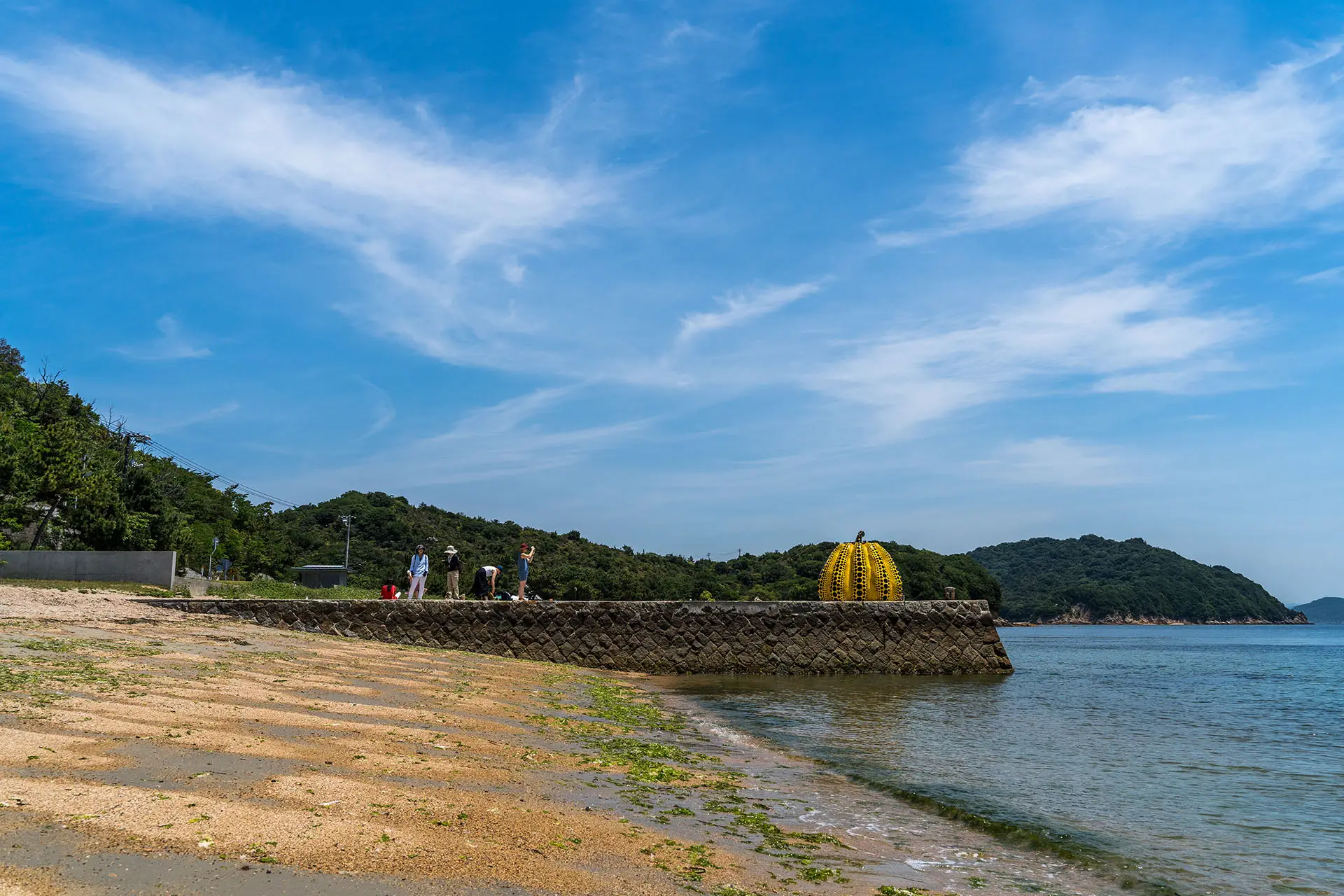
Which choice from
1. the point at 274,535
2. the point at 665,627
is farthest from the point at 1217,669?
the point at 274,535

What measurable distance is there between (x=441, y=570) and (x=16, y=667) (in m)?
59.7

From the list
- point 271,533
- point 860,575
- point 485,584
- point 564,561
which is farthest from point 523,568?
point 271,533

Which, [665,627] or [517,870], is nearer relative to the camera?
[517,870]

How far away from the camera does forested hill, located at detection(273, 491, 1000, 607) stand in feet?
188

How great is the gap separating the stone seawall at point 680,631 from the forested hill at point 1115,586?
13948 centimetres

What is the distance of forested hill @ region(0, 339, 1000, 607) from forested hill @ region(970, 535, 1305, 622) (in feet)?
257

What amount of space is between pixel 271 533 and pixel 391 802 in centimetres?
A: 7446

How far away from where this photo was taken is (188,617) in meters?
Result: 21.6

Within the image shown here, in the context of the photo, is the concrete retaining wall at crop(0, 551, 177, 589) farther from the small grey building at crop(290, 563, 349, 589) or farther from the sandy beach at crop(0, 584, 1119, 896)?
the sandy beach at crop(0, 584, 1119, 896)

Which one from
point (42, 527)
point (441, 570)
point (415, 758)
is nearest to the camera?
point (415, 758)

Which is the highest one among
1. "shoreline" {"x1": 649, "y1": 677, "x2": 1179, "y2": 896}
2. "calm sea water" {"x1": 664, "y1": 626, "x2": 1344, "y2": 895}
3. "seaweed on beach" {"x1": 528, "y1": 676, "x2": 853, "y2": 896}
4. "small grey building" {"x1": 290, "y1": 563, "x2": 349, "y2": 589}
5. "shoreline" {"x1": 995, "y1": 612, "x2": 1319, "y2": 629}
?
"small grey building" {"x1": 290, "y1": 563, "x2": 349, "y2": 589}

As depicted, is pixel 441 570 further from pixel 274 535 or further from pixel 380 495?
pixel 380 495

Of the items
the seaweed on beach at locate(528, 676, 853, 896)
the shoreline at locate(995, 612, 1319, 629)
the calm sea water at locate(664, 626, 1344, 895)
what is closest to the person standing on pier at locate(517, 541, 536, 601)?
the calm sea water at locate(664, 626, 1344, 895)

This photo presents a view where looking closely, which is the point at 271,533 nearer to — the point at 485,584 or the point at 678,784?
the point at 485,584
